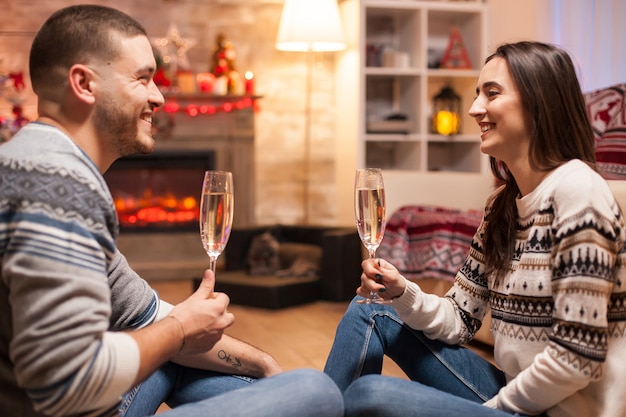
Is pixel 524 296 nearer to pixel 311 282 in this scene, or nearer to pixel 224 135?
pixel 311 282

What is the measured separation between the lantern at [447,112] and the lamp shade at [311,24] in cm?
87

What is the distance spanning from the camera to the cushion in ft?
9.37

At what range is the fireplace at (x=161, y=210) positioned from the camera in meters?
5.59

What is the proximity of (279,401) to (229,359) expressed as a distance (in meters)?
0.44

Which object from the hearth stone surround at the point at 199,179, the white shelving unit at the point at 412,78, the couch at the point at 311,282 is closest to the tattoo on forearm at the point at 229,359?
the couch at the point at 311,282

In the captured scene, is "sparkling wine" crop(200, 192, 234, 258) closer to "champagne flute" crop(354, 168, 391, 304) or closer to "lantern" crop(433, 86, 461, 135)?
"champagne flute" crop(354, 168, 391, 304)

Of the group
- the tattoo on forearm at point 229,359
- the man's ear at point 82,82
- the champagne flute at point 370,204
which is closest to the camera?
the man's ear at point 82,82

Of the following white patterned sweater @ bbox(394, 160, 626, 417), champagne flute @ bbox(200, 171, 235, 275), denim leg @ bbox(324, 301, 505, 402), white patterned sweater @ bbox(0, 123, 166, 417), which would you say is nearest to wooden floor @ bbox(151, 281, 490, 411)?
denim leg @ bbox(324, 301, 505, 402)

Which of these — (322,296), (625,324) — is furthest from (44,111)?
(322,296)

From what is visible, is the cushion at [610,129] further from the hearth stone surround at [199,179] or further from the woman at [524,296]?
the hearth stone surround at [199,179]

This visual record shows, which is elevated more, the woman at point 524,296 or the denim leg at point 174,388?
the woman at point 524,296

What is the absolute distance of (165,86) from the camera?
5.40m

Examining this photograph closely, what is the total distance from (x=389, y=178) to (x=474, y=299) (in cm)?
275

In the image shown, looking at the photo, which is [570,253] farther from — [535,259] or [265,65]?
[265,65]
